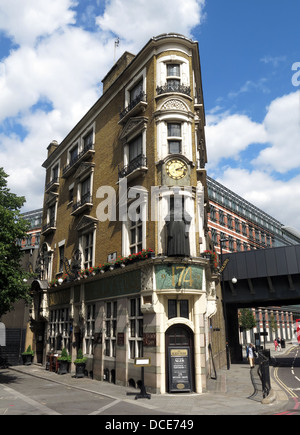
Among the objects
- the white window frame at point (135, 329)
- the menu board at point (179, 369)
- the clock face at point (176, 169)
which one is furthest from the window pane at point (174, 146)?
the menu board at point (179, 369)

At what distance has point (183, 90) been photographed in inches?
835

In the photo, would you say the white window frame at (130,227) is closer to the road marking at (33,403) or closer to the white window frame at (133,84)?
the white window frame at (133,84)

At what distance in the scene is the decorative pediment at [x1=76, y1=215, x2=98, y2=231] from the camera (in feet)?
83.0

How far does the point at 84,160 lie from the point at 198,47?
1225cm

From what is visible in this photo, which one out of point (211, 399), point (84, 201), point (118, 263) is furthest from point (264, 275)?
point (211, 399)

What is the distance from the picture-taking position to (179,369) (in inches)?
661

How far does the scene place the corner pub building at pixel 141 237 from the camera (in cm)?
1761

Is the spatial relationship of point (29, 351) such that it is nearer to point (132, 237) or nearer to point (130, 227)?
point (132, 237)

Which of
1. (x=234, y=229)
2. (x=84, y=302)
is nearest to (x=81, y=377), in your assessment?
(x=84, y=302)

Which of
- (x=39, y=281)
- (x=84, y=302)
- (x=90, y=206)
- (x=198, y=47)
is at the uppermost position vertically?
(x=198, y=47)

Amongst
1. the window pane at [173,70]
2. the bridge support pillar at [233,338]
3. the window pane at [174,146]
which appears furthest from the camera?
the bridge support pillar at [233,338]

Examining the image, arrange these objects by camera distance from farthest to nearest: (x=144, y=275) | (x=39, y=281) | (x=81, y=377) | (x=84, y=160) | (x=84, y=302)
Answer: (x=39, y=281) < (x=84, y=160) < (x=84, y=302) < (x=81, y=377) < (x=144, y=275)

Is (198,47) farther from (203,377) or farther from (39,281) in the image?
(39,281)

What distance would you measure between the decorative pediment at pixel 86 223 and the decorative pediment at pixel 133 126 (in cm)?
612
